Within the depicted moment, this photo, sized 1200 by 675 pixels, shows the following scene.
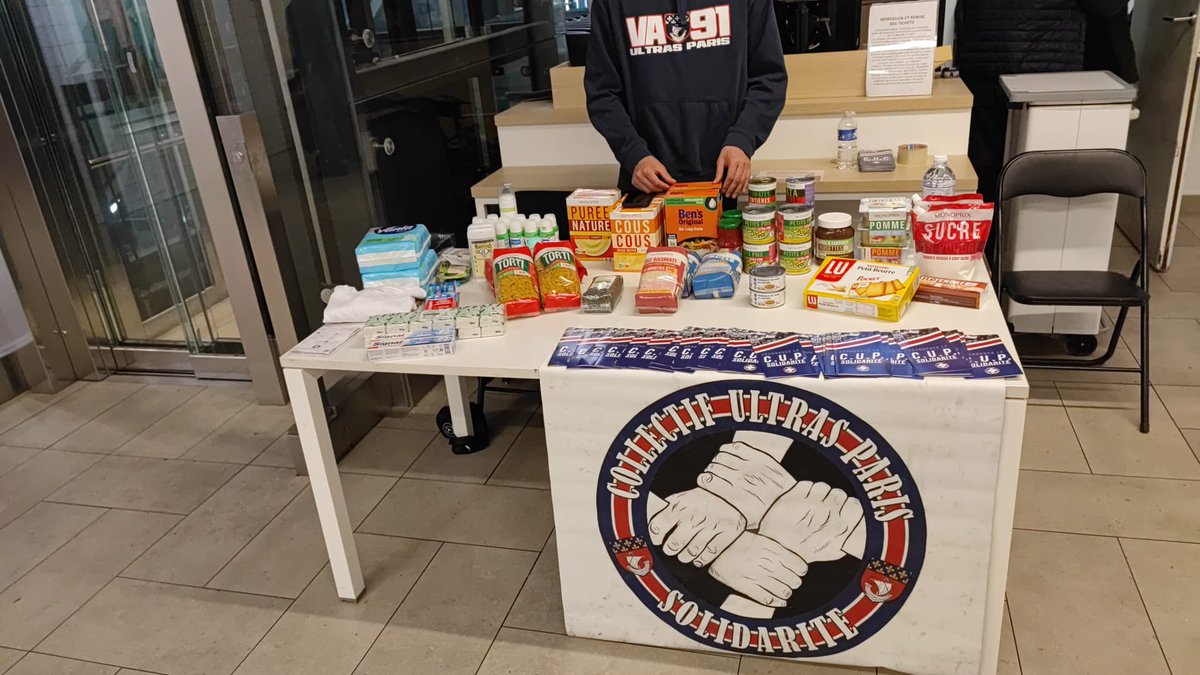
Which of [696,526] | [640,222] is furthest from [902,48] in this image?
[696,526]

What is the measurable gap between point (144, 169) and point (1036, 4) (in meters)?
3.62

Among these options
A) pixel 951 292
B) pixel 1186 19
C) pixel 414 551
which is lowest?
pixel 414 551

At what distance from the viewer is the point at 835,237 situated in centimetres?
205

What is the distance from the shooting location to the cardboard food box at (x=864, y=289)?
1.80 m

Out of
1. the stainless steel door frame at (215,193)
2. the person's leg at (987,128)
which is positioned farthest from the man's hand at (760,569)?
the person's leg at (987,128)

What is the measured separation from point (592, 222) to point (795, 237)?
0.51 m

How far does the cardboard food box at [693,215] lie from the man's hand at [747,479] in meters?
0.61

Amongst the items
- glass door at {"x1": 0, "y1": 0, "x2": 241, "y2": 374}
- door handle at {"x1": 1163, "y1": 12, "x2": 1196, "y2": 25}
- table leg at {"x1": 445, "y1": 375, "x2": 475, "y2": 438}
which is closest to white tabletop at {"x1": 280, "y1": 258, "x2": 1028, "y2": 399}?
table leg at {"x1": 445, "y1": 375, "x2": 475, "y2": 438}

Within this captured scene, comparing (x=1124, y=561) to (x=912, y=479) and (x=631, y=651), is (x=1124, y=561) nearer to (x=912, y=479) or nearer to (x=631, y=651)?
(x=912, y=479)

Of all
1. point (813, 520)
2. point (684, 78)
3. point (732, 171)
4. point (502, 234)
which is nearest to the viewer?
point (813, 520)

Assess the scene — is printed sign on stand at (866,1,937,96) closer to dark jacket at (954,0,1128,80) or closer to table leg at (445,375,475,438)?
dark jacket at (954,0,1128,80)

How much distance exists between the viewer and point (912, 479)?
166 cm

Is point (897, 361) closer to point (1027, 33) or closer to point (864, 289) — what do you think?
point (864, 289)

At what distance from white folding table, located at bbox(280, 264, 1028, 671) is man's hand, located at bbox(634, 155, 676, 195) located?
37 centimetres
